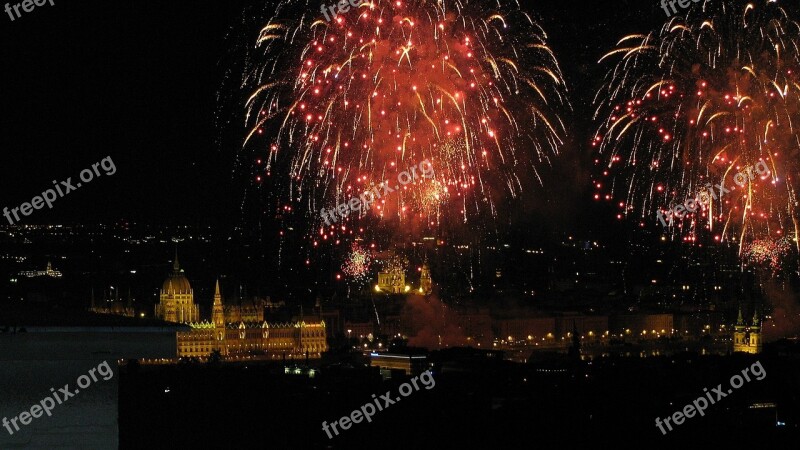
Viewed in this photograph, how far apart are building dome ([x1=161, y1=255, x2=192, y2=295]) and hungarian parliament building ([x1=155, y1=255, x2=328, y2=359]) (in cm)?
5

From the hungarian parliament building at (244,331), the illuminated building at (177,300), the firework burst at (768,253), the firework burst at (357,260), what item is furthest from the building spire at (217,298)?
the firework burst at (768,253)

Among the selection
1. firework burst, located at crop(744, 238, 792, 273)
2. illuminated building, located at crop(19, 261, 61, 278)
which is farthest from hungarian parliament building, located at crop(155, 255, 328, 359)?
illuminated building, located at crop(19, 261, 61, 278)

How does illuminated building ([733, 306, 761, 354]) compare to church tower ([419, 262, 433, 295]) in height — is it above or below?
below

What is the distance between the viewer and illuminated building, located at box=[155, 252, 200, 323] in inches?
1806

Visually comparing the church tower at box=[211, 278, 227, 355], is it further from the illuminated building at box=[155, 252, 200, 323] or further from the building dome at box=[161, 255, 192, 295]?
the building dome at box=[161, 255, 192, 295]

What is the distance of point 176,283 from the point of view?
4700 centimetres

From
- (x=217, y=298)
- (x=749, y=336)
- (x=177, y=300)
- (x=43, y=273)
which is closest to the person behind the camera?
(x=43, y=273)

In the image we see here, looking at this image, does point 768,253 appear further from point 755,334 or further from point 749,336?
point 749,336

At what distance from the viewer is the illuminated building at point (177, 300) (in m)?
45.9

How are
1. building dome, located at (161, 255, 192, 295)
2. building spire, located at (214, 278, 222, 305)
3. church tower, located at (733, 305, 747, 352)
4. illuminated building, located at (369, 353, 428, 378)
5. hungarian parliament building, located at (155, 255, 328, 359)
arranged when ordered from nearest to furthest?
1. illuminated building, located at (369, 353, 428, 378)
2. building dome, located at (161, 255, 192, 295)
3. church tower, located at (733, 305, 747, 352)
4. hungarian parliament building, located at (155, 255, 328, 359)
5. building spire, located at (214, 278, 222, 305)

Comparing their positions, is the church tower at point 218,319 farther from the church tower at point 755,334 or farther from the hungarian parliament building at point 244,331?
the church tower at point 755,334

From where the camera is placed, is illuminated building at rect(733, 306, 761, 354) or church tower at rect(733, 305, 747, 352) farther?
church tower at rect(733, 305, 747, 352)

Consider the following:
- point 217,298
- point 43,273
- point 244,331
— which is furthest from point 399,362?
point 244,331

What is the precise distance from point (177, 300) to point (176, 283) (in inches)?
93.0
